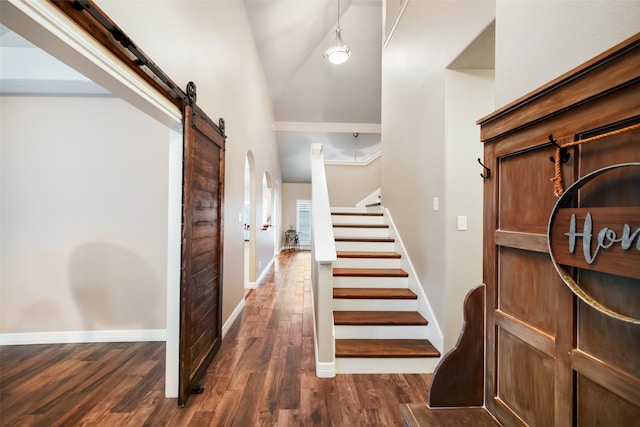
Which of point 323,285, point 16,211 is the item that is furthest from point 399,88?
point 16,211

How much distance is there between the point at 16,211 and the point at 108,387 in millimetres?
2083

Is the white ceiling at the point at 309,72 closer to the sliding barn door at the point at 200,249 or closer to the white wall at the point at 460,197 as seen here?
the white wall at the point at 460,197

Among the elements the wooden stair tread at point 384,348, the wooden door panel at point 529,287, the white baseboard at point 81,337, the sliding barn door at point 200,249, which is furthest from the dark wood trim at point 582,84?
the white baseboard at point 81,337

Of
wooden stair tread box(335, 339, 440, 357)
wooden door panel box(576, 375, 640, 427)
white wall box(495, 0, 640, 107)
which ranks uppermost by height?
white wall box(495, 0, 640, 107)

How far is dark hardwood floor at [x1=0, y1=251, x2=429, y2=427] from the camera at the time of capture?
1.74m

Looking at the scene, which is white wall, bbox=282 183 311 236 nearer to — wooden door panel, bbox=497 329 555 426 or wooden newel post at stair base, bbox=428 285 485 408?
wooden newel post at stair base, bbox=428 285 485 408

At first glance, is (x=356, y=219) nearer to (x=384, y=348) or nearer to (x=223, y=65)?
(x=384, y=348)

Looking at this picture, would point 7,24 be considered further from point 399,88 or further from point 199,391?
point 399,88

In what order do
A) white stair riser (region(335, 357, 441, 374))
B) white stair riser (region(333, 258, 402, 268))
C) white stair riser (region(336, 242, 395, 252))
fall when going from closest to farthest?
white stair riser (region(335, 357, 441, 374)) → white stair riser (region(333, 258, 402, 268)) → white stair riser (region(336, 242, 395, 252))

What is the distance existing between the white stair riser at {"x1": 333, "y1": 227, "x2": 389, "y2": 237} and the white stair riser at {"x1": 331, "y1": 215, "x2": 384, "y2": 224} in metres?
0.23

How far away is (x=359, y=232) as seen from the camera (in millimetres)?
3684

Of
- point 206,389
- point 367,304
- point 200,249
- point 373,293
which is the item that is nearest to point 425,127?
point 373,293

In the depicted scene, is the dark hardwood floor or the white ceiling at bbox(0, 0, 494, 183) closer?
the dark hardwood floor

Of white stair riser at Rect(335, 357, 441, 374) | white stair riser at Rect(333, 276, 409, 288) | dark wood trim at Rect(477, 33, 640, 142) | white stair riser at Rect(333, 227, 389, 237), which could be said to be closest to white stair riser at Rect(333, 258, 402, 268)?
white stair riser at Rect(333, 276, 409, 288)
